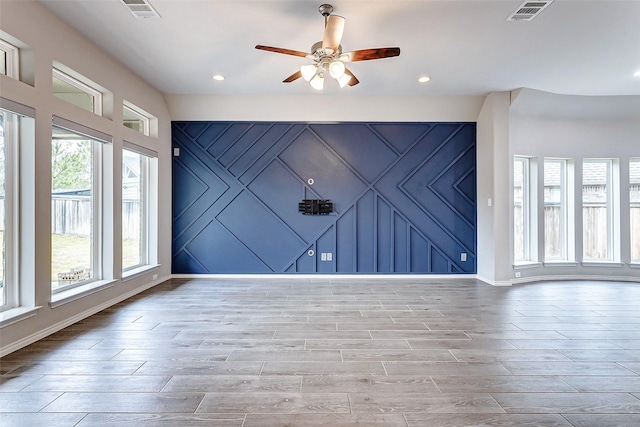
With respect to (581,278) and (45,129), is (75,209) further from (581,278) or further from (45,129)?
(581,278)

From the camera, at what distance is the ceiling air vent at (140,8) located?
2.92 m

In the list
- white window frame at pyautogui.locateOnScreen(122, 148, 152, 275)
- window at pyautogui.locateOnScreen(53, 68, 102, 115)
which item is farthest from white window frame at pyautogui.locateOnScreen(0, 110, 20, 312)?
white window frame at pyautogui.locateOnScreen(122, 148, 152, 275)

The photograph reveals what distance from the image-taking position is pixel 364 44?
3.64 m

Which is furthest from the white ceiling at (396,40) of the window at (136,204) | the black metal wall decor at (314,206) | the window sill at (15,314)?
the window sill at (15,314)

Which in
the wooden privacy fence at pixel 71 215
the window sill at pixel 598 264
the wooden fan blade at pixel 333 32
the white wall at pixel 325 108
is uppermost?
the white wall at pixel 325 108

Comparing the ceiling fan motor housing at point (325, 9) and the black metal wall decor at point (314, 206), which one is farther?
the black metal wall decor at point (314, 206)

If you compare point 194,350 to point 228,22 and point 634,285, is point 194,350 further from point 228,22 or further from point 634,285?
point 634,285

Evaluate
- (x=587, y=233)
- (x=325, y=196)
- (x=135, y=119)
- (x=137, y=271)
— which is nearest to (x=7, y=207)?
(x=137, y=271)

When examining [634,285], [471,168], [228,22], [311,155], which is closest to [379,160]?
[311,155]

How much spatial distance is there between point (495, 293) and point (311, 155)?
3.48m

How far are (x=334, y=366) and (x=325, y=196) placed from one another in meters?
3.60

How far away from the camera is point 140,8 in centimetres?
302

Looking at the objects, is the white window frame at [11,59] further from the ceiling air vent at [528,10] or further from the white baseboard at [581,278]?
the white baseboard at [581,278]

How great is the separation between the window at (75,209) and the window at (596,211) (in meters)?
7.43
